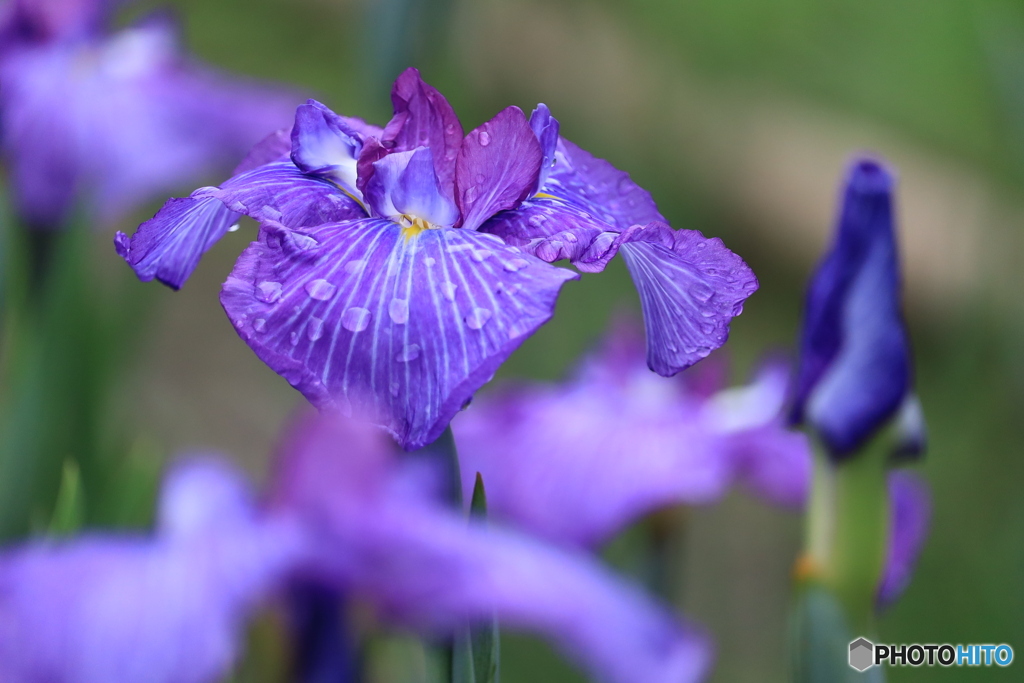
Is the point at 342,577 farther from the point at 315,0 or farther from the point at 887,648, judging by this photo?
the point at 315,0

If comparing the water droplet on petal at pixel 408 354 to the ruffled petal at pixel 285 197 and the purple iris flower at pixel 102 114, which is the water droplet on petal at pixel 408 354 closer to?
the ruffled petal at pixel 285 197

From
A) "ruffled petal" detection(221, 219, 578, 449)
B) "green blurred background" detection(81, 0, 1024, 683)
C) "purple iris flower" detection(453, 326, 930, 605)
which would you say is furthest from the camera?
"green blurred background" detection(81, 0, 1024, 683)

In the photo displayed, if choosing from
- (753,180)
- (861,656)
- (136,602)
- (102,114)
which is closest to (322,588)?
(136,602)

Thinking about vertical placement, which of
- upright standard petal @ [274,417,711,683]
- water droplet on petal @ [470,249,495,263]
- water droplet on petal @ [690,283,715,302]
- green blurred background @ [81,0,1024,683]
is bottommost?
green blurred background @ [81,0,1024,683]

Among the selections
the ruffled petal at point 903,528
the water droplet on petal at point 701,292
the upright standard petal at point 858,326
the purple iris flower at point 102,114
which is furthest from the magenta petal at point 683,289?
the purple iris flower at point 102,114

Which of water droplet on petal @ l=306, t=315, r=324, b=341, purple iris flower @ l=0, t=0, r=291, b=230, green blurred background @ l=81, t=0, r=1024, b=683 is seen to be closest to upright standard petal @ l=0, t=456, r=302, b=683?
water droplet on petal @ l=306, t=315, r=324, b=341

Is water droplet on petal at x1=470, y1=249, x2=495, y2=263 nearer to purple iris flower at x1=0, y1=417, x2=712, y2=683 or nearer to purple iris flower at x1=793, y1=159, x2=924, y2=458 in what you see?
purple iris flower at x1=0, y1=417, x2=712, y2=683
